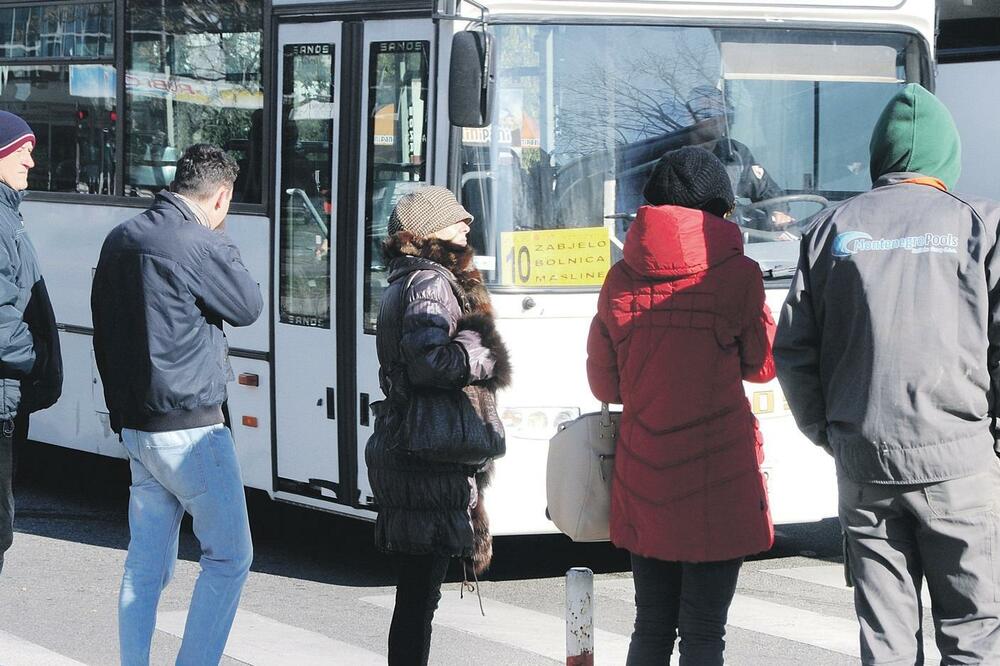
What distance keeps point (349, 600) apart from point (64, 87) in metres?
3.96

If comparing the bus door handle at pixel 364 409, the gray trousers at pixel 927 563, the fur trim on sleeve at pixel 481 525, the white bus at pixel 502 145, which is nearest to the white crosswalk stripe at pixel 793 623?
the white bus at pixel 502 145

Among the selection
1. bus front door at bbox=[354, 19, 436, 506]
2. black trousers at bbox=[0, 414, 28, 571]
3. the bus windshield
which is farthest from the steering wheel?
black trousers at bbox=[0, 414, 28, 571]

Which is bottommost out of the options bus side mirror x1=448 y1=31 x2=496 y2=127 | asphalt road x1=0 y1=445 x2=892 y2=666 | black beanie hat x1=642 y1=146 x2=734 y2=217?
asphalt road x1=0 y1=445 x2=892 y2=666

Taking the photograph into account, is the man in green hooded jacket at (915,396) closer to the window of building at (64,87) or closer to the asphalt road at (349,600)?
the asphalt road at (349,600)

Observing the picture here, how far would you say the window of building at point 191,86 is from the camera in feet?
26.1

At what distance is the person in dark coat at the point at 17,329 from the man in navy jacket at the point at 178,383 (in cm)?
29

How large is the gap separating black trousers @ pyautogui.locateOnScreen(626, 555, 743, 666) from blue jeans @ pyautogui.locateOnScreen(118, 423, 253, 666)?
1.41 metres

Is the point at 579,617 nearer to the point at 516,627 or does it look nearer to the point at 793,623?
the point at 516,627

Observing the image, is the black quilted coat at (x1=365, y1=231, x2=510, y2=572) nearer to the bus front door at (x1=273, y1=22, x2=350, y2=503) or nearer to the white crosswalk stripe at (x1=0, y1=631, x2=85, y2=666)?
the white crosswalk stripe at (x1=0, y1=631, x2=85, y2=666)

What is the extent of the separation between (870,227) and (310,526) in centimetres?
569

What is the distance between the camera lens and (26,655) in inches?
239

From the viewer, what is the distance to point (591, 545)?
828 cm

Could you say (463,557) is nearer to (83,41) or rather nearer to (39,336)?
(39,336)

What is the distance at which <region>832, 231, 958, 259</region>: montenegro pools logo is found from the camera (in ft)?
12.5
